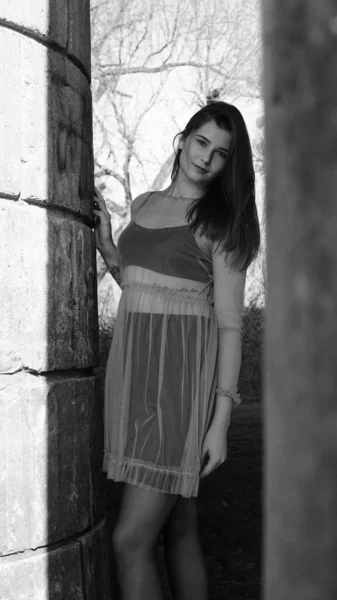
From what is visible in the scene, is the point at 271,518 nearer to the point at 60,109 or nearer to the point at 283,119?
the point at 283,119

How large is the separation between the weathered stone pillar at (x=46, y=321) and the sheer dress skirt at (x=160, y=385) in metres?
0.14

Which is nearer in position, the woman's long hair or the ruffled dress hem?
the ruffled dress hem

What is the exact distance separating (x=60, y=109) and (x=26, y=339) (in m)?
0.76

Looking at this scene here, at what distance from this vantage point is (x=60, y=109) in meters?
2.57

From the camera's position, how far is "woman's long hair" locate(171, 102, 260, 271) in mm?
2520

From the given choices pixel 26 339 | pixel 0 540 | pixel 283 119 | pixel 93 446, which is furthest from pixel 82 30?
pixel 283 119

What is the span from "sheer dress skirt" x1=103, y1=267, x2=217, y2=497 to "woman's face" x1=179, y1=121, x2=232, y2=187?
37 centimetres

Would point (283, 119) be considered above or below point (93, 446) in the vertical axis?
above

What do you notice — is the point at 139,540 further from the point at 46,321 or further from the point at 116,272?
the point at 116,272

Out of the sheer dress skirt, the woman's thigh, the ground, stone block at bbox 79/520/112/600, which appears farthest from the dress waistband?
the ground

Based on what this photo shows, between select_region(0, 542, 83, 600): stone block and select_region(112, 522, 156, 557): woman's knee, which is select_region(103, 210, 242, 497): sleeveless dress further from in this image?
select_region(0, 542, 83, 600): stone block

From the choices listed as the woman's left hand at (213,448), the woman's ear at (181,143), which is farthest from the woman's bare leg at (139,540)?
the woman's ear at (181,143)

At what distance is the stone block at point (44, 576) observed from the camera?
2.33 metres

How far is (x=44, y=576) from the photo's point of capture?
2.41 metres
